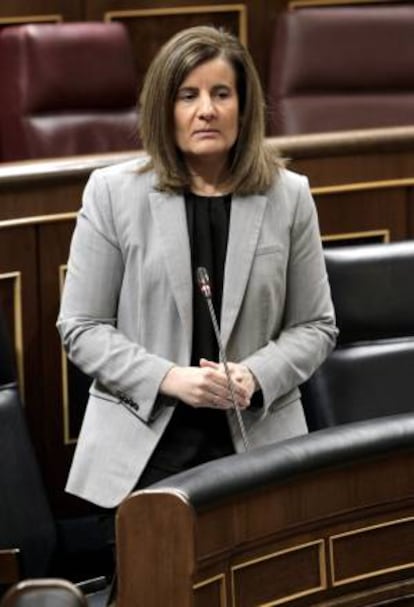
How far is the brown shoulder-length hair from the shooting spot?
824mm

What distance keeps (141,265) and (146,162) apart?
0.19 ft

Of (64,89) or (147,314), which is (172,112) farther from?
(64,89)

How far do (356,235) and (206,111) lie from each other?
271 millimetres

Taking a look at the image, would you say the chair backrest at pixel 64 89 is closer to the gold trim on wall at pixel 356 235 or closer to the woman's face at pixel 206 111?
the gold trim on wall at pixel 356 235

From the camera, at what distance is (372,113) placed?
1.37m

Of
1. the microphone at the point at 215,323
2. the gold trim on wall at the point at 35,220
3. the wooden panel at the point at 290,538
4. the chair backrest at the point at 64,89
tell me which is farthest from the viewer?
the chair backrest at the point at 64,89

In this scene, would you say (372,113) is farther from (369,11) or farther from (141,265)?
(141,265)

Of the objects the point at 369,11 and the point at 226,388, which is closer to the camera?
the point at 226,388

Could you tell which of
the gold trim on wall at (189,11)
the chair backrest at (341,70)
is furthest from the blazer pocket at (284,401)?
the gold trim on wall at (189,11)

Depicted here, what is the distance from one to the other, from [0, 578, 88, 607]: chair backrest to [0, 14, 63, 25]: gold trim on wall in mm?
964

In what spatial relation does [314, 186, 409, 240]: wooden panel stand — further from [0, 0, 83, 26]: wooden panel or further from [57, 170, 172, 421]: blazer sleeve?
[0, 0, 83, 26]: wooden panel

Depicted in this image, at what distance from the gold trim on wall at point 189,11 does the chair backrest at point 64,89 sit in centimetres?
11

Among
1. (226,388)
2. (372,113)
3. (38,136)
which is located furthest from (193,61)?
(372,113)

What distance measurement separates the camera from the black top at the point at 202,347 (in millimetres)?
826
